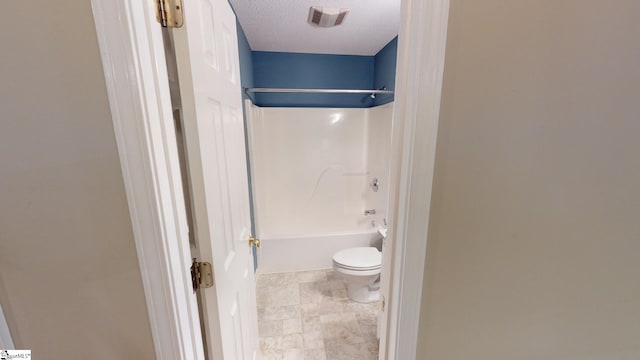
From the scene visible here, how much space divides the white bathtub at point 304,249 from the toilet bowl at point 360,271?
39cm

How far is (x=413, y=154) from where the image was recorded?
0.60 m

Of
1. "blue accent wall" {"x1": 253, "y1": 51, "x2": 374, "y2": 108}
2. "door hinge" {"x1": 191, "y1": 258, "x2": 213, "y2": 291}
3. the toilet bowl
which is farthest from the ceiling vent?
the toilet bowl

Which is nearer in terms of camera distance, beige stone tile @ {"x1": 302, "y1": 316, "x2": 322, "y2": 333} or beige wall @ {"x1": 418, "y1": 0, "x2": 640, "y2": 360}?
beige wall @ {"x1": 418, "y1": 0, "x2": 640, "y2": 360}

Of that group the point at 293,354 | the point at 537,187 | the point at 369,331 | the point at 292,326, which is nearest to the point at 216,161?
the point at 537,187

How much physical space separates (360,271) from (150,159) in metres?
1.76

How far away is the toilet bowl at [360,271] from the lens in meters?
1.94

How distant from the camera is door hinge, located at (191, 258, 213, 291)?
0.72 metres

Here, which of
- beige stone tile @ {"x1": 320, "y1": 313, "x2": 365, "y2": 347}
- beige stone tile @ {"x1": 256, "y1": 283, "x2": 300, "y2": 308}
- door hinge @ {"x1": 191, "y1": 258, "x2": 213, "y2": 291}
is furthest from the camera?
beige stone tile @ {"x1": 256, "y1": 283, "x2": 300, "y2": 308}

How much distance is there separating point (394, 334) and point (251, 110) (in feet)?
7.29

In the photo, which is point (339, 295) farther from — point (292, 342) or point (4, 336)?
point (4, 336)

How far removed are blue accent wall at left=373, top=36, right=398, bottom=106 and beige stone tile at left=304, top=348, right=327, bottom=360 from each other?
7.54 ft

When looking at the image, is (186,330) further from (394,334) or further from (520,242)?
(520,242)

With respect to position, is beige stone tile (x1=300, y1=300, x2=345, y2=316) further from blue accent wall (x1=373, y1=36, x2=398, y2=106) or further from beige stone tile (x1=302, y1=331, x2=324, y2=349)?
blue accent wall (x1=373, y1=36, x2=398, y2=106)

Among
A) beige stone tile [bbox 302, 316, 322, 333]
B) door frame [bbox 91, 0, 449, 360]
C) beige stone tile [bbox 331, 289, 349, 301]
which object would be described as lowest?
beige stone tile [bbox 302, 316, 322, 333]
